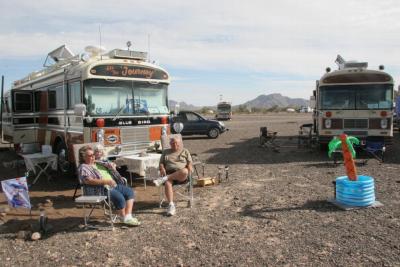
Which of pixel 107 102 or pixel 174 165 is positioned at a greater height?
pixel 107 102

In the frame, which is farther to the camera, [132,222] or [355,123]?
[355,123]

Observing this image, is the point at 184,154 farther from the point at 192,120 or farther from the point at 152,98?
the point at 192,120

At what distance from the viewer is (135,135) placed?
8945mm

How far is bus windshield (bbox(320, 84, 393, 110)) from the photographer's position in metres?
12.0

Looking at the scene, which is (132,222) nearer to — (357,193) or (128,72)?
(357,193)

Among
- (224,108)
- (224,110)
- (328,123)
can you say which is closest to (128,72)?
(328,123)

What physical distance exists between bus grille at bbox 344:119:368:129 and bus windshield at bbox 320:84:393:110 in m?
0.38

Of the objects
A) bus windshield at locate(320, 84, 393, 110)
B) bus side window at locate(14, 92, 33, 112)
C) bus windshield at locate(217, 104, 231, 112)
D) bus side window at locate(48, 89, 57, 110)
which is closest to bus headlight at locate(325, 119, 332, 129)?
bus windshield at locate(320, 84, 393, 110)

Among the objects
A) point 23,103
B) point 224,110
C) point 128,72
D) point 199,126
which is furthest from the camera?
point 224,110

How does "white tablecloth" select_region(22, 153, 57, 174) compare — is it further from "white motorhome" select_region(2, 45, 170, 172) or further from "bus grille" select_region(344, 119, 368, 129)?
"bus grille" select_region(344, 119, 368, 129)

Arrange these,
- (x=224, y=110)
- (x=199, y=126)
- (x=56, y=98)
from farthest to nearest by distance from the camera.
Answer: (x=224, y=110) → (x=199, y=126) → (x=56, y=98)

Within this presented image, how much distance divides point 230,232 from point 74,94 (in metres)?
5.22

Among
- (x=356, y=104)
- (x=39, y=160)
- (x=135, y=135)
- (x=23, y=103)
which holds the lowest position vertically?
(x=39, y=160)

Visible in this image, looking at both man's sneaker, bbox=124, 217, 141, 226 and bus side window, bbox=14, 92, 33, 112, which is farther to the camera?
bus side window, bbox=14, 92, 33, 112
